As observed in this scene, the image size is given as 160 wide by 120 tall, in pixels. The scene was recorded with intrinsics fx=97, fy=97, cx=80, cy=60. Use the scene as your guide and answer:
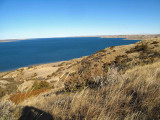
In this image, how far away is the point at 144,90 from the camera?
2.29 meters

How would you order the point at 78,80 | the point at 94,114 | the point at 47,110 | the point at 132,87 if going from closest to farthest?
1. the point at 94,114
2. the point at 47,110
3. the point at 132,87
4. the point at 78,80

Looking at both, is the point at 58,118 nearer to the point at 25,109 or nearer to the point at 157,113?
the point at 25,109

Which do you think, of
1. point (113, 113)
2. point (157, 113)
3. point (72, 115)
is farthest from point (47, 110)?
point (157, 113)

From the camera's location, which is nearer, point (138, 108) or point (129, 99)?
point (138, 108)

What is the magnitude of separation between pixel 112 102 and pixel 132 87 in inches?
38.8

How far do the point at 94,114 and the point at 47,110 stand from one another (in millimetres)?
1144

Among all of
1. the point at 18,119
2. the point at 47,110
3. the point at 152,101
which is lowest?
the point at 18,119

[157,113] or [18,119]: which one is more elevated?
[157,113]

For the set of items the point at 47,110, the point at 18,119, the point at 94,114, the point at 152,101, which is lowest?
the point at 18,119

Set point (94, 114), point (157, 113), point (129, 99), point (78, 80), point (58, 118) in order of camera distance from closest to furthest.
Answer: point (157, 113) < point (94, 114) < point (58, 118) < point (129, 99) < point (78, 80)

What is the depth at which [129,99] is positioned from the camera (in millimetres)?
2080

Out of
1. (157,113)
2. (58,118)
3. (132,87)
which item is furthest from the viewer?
(132,87)

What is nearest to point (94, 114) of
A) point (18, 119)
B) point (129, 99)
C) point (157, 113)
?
point (129, 99)

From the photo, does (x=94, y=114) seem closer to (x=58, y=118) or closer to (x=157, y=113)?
(x=58, y=118)
